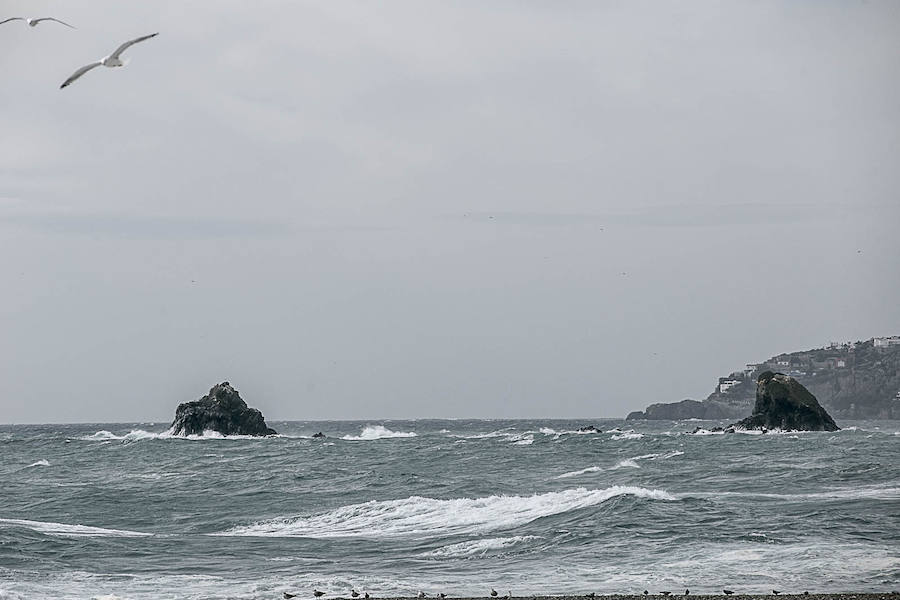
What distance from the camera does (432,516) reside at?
30.7m

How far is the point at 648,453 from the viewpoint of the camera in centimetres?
5922

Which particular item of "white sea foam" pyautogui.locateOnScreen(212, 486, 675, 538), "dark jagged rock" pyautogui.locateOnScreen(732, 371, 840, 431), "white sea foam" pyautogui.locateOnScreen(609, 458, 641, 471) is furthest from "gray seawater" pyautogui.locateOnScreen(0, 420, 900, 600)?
"dark jagged rock" pyautogui.locateOnScreen(732, 371, 840, 431)

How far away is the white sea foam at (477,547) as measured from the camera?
23.9m

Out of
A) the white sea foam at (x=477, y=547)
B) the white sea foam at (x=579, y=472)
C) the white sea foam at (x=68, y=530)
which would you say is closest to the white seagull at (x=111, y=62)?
the white sea foam at (x=477, y=547)

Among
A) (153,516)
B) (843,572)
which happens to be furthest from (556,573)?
(153,516)

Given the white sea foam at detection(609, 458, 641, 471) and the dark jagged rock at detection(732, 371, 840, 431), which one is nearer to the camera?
the white sea foam at detection(609, 458, 641, 471)

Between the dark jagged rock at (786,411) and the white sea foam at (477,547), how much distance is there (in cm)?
7419

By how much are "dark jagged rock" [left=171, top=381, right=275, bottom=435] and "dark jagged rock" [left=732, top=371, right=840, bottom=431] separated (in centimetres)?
4650

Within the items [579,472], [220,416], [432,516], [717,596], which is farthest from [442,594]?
[220,416]

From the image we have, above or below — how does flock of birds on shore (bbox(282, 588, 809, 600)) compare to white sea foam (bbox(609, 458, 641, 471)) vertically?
below

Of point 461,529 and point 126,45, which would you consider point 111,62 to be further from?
point 461,529

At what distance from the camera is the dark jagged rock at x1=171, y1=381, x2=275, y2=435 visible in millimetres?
101500

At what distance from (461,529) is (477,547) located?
3358 millimetres

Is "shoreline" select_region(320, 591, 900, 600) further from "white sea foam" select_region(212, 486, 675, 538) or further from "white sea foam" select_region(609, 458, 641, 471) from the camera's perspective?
"white sea foam" select_region(609, 458, 641, 471)
